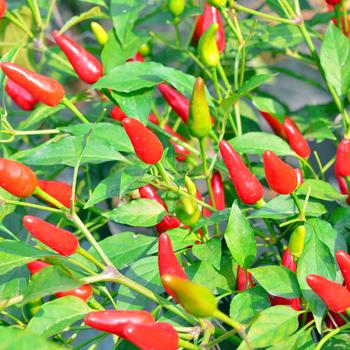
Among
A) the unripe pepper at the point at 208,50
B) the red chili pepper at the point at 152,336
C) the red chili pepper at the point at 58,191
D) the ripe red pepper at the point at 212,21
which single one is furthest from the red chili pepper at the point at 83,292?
the ripe red pepper at the point at 212,21

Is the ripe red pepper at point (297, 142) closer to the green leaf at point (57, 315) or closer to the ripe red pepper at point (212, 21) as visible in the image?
the ripe red pepper at point (212, 21)

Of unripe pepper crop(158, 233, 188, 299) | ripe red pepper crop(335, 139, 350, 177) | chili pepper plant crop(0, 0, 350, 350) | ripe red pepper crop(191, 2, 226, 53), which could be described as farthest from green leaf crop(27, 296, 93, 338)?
ripe red pepper crop(191, 2, 226, 53)

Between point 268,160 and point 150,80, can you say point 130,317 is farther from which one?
point 150,80

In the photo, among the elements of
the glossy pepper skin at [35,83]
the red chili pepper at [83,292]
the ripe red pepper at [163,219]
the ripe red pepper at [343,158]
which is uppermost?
the glossy pepper skin at [35,83]

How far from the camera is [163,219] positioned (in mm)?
1086

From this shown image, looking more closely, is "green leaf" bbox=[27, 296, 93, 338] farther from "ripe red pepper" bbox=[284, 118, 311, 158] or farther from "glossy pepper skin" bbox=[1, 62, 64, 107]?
"ripe red pepper" bbox=[284, 118, 311, 158]

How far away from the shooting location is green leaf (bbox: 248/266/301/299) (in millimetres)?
941

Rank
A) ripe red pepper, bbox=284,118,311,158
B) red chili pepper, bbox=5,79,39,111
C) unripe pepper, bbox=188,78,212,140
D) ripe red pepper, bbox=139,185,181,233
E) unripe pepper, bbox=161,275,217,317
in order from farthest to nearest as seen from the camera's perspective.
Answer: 1. red chili pepper, bbox=5,79,39,111
2. ripe red pepper, bbox=284,118,311,158
3. ripe red pepper, bbox=139,185,181,233
4. unripe pepper, bbox=188,78,212,140
5. unripe pepper, bbox=161,275,217,317

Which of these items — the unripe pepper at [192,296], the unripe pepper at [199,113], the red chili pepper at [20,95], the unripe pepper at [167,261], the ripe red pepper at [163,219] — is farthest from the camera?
the red chili pepper at [20,95]

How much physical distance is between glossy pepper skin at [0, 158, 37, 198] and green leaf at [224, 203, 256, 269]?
0.25 m

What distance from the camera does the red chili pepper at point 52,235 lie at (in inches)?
35.9

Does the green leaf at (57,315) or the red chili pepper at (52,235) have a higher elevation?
the red chili pepper at (52,235)

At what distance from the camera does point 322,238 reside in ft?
3.25

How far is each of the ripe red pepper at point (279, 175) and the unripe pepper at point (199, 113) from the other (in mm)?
88
